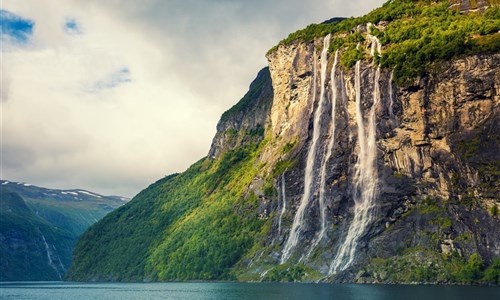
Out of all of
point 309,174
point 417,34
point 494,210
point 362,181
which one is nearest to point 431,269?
point 494,210

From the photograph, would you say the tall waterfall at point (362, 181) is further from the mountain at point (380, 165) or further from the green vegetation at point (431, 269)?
the green vegetation at point (431, 269)

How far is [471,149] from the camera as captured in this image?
125188 mm

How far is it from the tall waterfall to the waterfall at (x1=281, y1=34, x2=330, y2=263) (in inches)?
560

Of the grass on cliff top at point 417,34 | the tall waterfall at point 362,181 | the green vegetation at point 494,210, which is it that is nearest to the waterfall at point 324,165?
the grass on cliff top at point 417,34

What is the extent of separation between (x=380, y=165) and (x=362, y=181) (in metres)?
5.80

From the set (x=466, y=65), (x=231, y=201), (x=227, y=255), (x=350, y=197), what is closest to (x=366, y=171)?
(x=350, y=197)

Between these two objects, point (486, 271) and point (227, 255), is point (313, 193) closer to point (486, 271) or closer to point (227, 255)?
point (227, 255)

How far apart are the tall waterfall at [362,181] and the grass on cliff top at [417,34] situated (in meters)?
5.66

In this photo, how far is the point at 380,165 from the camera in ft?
458

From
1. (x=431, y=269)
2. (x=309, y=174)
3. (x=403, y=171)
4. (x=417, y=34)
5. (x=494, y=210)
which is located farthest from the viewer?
(x=309, y=174)

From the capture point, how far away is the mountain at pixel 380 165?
121438 millimetres

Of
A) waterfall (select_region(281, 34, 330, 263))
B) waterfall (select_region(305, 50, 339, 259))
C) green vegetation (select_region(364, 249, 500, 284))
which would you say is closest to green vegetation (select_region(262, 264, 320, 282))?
waterfall (select_region(281, 34, 330, 263))

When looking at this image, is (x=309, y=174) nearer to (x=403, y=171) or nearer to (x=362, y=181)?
(x=362, y=181)

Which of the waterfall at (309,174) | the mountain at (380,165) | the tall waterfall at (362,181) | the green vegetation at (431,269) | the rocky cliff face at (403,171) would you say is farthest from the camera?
the waterfall at (309,174)
